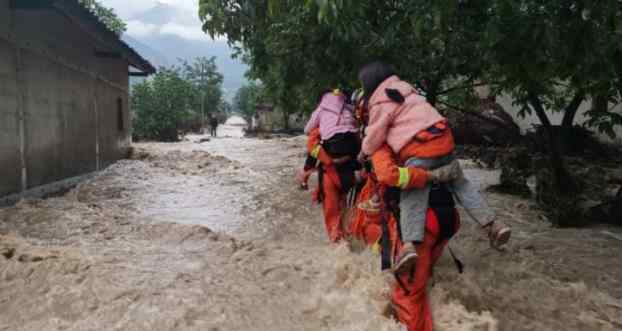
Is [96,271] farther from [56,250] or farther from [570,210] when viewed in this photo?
[570,210]

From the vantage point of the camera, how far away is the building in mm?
6504

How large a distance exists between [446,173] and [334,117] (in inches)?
78.0

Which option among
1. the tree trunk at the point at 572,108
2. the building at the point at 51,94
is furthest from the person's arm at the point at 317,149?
the tree trunk at the point at 572,108

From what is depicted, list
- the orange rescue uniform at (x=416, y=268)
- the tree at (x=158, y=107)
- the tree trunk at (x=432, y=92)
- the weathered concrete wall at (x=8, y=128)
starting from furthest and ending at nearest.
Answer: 1. the tree at (x=158, y=107)
2. the tree trunk at (x=432, y=92)
3. the weathered concrete wall at (x=8, y=128)
4. the orange rescue uniform at (x=416, y=268)

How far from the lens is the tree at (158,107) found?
28172 mm

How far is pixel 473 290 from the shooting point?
4.18 metres

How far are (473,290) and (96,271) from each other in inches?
132

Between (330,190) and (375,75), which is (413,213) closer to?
(375,75)

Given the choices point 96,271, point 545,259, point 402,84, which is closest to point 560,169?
point 545,259

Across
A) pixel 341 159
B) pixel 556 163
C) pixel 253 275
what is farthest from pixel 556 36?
pixel 556 163

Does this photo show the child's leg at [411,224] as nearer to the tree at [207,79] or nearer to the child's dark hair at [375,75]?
the child's dark hair at [375,75]

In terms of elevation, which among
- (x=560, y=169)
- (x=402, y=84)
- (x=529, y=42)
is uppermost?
(x=529, y=42)

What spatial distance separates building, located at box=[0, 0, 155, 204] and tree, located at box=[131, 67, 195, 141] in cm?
1662

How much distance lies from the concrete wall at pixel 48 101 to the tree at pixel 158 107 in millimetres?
16738
